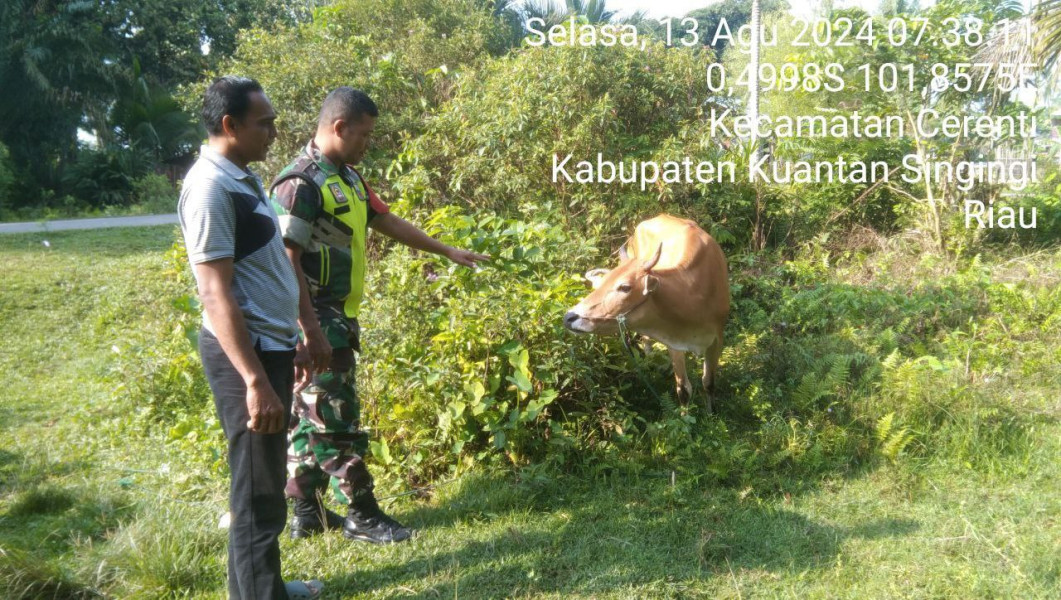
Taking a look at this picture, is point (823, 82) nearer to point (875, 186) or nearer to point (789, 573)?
point (875, 186)

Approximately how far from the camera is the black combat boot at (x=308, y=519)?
11.8 ft

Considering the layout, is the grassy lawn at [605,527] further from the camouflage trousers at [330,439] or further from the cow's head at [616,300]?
the cow's head at [616,300]

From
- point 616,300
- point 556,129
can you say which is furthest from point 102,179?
point 616,300

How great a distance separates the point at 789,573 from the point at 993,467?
1.68m

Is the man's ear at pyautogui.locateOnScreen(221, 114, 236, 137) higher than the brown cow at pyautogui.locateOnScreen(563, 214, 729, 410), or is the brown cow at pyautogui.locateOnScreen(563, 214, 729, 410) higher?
the man's ear at pyautogui.locateOnScreen(221, 114, 236, 137)

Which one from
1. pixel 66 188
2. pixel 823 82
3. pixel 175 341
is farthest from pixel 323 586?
pixel 66 188

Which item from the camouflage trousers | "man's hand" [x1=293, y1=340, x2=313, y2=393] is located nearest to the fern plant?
the camouflage trousers

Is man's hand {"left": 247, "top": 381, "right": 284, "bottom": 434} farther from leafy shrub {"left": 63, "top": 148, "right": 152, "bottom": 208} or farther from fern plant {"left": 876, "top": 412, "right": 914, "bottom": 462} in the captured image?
leafy shrub {"left": 63, "top": 148, "right": 152, "bottom": 208}

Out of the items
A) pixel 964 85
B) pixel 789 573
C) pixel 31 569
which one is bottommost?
pixel 789 573

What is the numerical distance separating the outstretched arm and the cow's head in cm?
70

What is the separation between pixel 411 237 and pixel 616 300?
1.25 meters

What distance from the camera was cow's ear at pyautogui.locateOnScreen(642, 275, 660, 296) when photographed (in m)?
4.40

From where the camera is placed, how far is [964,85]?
8.86 metres

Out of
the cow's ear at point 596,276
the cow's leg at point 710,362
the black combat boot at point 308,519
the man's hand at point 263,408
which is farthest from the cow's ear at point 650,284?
the man's hand at point 263,408
